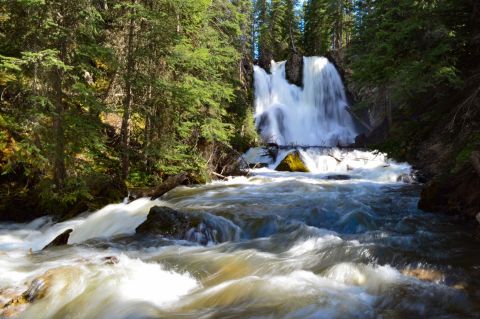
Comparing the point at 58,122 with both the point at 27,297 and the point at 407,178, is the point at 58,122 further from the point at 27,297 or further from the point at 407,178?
the point at 407,178

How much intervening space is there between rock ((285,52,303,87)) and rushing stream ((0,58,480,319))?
2203 cm

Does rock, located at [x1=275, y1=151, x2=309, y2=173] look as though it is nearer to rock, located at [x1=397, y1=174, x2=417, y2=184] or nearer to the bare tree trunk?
rock, located at [x1=397, y1=174, x2=417, y2=184]

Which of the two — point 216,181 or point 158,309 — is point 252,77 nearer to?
point 216,181

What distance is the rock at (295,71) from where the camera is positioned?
33531mm

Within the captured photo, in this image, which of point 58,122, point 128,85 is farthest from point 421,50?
point 58,122

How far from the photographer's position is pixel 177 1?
39.8 feet

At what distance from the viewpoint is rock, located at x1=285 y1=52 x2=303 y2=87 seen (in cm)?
3353

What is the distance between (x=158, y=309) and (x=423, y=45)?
800cm

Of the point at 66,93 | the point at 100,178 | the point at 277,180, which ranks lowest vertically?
the point at 277,180

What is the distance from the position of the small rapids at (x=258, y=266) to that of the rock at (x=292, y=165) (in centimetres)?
825

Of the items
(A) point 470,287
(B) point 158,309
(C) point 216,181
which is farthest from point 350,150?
(B) point 158,309

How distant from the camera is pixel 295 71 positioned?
33812mm

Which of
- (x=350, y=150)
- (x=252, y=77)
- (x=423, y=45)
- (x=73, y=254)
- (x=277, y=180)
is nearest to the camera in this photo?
(x=73, y=254)

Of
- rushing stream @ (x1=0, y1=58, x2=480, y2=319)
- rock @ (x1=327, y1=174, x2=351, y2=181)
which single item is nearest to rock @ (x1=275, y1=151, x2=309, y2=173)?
rock @ (x1=327, y1=174, x2=351, y2=181)
